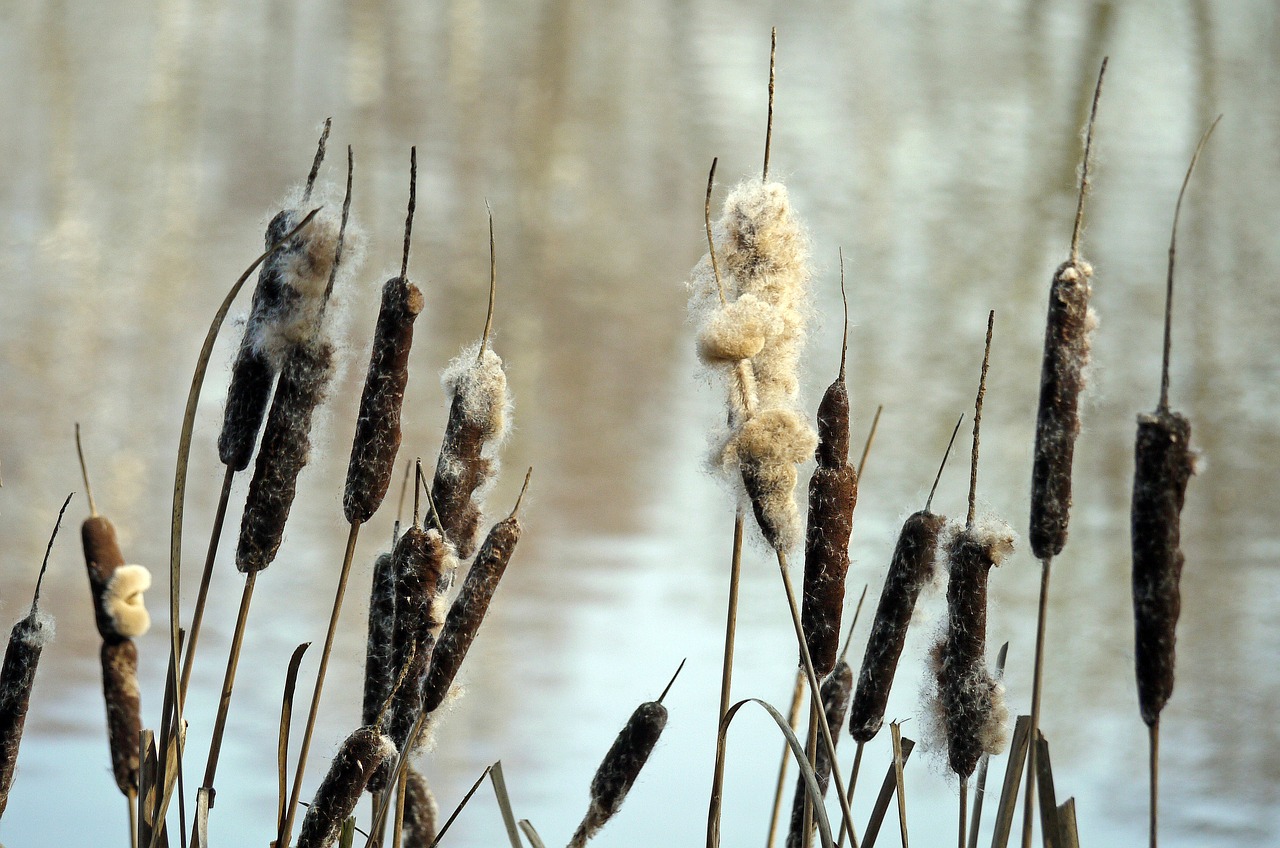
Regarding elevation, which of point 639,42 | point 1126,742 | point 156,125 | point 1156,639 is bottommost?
point 1156,639

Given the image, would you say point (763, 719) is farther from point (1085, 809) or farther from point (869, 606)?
point (1085, 809)

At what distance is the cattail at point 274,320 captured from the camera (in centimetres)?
47

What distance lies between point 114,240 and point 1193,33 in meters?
2.75

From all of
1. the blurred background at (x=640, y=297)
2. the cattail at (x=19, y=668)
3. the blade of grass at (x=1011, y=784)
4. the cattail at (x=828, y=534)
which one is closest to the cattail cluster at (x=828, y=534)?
the cattail at (x=828, y=534)

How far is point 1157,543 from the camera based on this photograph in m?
0.41

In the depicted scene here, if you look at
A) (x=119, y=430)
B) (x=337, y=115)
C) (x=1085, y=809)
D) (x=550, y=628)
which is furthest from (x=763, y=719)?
Answer: (x=337, y=115)

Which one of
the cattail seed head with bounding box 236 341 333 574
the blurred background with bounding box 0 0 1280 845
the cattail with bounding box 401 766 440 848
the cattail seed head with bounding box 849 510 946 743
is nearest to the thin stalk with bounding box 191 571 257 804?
the cattail seed head with bounding box 236 341 333 574

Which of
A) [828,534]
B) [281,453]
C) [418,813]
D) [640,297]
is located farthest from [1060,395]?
[640,297]

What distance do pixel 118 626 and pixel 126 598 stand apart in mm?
13

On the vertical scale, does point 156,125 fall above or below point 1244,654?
above

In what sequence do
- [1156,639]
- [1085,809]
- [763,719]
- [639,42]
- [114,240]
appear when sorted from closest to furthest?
[1156,639], [763,719], [1085,809], [114,240], [639,42]

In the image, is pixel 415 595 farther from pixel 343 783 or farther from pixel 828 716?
pixel 828 716

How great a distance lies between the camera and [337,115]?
2.63 meters

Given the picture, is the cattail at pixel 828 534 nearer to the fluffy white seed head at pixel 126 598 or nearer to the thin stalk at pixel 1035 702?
the thin stalk at pixel 1035 702
